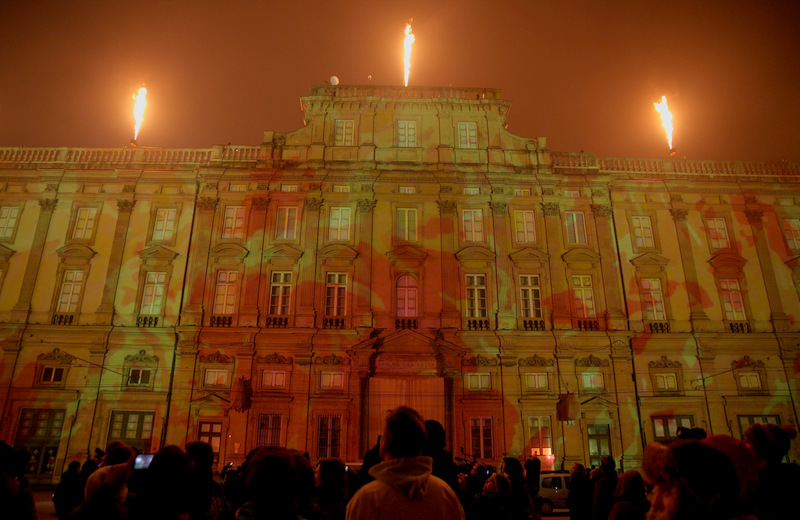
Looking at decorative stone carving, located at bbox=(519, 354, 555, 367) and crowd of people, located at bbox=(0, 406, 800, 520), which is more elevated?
decorative stone carving, located at bbox=(519, 354, 555, 367)

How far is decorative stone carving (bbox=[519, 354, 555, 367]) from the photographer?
24062 mm

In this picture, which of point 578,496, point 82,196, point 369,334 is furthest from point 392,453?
point 82,196

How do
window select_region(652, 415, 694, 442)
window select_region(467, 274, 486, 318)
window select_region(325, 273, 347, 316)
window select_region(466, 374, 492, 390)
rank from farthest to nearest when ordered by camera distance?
window select_region(467, 274, 486, 318) < window select_region(325, 273, 347, 316) < window select_region(466, 374, 492, 390) < window select_region(652, 415, 694, 442)

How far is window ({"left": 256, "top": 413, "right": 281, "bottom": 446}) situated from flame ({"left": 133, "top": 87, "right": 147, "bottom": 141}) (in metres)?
17.8

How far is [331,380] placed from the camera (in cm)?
2362

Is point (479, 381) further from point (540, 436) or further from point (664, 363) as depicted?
point (664, 363)

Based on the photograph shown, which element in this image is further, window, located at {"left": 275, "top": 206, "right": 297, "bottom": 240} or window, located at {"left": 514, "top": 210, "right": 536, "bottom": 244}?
window, located at {"left": 514, "top": 210, "right": 536, "bottom": 244}

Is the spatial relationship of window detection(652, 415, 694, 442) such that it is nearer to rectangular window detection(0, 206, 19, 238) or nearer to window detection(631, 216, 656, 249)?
window detection(631, 216, 656, 249)

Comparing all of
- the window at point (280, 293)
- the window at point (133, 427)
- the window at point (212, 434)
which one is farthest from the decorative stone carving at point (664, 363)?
the window at point (133, 427)

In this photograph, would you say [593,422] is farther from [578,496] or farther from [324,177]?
[324,177]

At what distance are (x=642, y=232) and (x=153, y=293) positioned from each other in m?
25.3

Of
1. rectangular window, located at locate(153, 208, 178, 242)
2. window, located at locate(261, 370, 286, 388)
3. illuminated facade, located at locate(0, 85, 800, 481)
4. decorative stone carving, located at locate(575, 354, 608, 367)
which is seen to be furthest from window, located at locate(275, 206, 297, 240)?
decorative stone carving, located at locate(575, 354, 608, 367)

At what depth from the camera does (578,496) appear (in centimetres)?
1011

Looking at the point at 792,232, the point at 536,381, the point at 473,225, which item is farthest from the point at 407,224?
the point at 792,232
